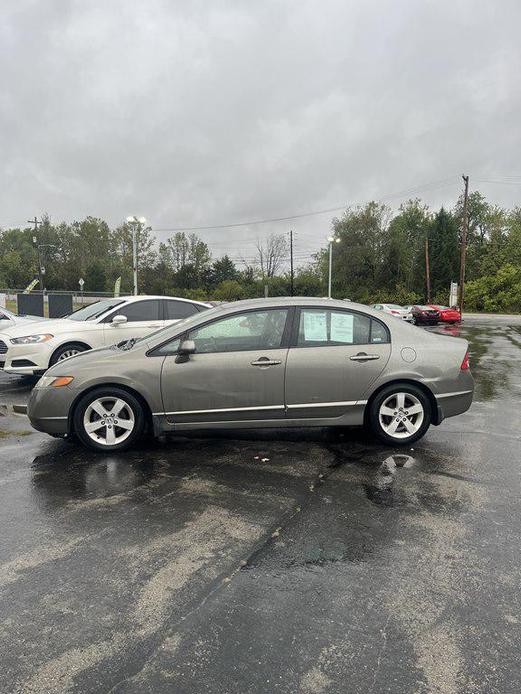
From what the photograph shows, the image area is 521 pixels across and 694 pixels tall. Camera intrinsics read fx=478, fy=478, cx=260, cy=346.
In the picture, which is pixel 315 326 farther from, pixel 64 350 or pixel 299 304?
pixel 64 350

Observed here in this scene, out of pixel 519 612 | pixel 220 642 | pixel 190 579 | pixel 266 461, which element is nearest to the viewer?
pixel 220 642

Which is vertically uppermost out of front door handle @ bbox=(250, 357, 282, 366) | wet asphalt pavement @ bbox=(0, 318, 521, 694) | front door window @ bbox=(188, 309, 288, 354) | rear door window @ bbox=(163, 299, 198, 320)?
rear door window @ bbox=(163, 299, 198, 320)

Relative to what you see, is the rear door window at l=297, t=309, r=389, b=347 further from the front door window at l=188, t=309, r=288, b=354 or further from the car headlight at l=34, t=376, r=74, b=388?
the car headlight at l=34, t=376, r=74, b=388

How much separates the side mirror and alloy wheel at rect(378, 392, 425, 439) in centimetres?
209

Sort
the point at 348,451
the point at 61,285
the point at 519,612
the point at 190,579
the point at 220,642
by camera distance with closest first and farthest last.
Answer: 1. the point at 220,642
2. the point at 519,612
3. the point at 190,579
4. the point at 348,451
5. the point at 61,285

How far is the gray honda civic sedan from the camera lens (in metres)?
4.86

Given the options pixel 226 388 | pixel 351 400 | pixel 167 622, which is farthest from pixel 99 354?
pixel 167 622

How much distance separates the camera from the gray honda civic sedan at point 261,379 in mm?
4855

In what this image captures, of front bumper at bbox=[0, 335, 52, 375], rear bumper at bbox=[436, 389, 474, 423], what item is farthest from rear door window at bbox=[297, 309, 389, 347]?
front bumper at bbox=[0, 335, 52, 375]

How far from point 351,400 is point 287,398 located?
0.69m

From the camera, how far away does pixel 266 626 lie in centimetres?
234

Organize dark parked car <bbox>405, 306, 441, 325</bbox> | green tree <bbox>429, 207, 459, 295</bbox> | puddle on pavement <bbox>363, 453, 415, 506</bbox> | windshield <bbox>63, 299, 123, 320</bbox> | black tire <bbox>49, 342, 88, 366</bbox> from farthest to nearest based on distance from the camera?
green tree <bbox>429, 207, 459, 295</bbox> < dark parked car <bbox>405, 306, 441, 325</bbox> < windshield <bbox>63, 299, 123, 320</bbox> < black tire <bbox>49, 342, 88, 366</bbox> < puddle on pavement <bbox>363, 453, 415, 506</bbox>

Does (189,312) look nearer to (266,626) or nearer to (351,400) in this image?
(351,400)

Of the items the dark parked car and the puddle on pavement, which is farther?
the dark parked car
